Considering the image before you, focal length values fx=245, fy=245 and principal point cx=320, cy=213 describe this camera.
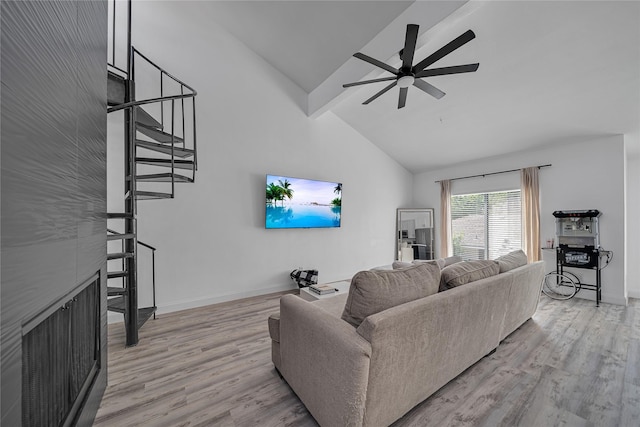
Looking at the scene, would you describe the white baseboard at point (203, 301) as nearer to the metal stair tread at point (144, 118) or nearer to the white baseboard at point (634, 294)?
the metal stair tread at point (144, 118)

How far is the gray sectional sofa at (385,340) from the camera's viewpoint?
1167 millimetres

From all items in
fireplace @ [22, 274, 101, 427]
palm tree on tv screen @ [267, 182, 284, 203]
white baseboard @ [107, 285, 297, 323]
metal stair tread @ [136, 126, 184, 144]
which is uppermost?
metal stair tread @ [136, 126, 184, 144]

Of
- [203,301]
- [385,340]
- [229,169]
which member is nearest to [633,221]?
[385,340]

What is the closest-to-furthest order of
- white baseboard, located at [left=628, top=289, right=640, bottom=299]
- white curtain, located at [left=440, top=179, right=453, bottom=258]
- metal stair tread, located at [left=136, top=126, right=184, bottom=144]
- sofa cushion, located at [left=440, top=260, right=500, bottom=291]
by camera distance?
sofa cushion, located at [left=440, top=260, right=500, bottom=291] → metal stair tread, located at [left=136, top=126, right=184, bottom=144] → white baseboard, located at [left=628, top=289, right=640, bottom=299] → white curtain, located at [left=440, top=179, right=453, bottom=258]

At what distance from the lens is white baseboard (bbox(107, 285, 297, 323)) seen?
2823mm

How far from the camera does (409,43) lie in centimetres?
194

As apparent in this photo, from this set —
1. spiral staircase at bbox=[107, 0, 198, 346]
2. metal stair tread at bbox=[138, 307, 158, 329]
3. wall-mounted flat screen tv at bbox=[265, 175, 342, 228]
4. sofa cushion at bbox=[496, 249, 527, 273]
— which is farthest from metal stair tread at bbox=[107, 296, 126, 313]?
sofa cushion at bbox=[496, 249, 527, 273]

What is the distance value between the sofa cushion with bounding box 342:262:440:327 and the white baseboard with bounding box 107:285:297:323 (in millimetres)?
2587

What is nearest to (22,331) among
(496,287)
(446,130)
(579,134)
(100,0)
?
(100,0)

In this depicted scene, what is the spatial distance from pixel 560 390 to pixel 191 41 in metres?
5.22

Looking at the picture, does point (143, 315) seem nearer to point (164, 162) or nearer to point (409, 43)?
point (164, 162)

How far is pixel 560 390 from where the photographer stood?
5.61ft

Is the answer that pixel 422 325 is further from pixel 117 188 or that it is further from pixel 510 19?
pixel 117 188

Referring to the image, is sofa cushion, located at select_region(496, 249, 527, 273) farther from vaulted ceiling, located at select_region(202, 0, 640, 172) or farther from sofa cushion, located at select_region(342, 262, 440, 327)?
vaulted ceiling, located at select_region(202, 0, 640, 172)
